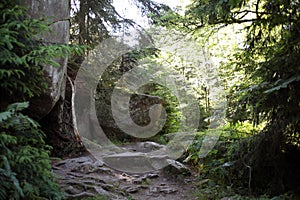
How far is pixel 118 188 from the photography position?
19.6 ft

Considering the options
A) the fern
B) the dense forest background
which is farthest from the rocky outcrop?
the fern

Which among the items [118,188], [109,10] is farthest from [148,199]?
[109,10]

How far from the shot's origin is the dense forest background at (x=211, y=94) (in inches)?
119

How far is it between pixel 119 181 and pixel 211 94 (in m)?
5.56

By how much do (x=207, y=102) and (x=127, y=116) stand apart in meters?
3.80

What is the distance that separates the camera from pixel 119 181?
6547mm

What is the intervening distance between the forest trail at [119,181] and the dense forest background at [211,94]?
1.70 ft

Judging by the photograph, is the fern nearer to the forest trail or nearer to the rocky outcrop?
the rocky outcrop

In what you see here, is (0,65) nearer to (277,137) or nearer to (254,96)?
(254,96)

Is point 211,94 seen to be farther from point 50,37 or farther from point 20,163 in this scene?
point 20,163

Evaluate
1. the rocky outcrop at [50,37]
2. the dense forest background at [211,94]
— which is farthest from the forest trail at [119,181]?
the rocky outcrop at [50,37]

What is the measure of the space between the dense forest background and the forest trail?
0.52 metres

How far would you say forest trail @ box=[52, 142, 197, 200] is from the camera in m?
5.31

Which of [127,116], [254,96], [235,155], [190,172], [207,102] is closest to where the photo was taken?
[254,96]
